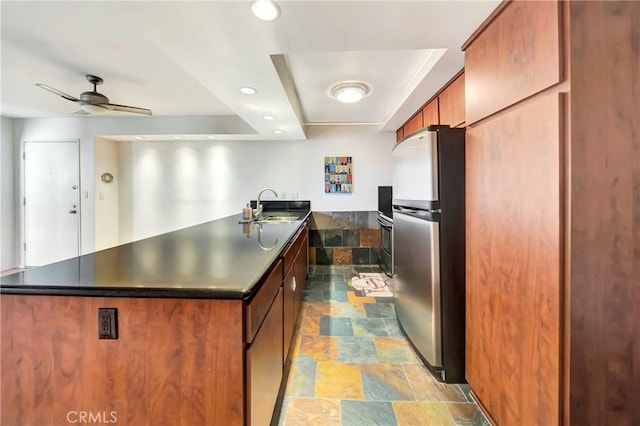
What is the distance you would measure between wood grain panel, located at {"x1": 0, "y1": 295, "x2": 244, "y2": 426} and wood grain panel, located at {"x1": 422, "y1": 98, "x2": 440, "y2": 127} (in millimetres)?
2549

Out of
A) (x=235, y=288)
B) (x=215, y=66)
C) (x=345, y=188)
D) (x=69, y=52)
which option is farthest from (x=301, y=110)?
(x=235, y=288)

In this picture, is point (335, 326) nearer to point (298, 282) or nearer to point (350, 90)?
point (298, 282)

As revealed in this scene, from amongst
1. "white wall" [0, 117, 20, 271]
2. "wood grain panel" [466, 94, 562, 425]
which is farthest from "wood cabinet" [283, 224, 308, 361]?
"white wall" [0, 117, 20, 271]

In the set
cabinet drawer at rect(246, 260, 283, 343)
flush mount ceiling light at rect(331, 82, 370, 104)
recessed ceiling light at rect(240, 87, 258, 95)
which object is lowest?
cabinet drawer at rect(246, 260, 283, 343)

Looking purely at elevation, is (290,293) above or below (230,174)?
below

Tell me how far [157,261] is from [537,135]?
1.67 meters

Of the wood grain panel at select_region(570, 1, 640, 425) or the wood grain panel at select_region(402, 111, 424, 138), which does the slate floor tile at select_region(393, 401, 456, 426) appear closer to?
the wood grain panel at select_region(570, 1, 640, 425)

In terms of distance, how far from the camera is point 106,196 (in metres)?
4.28

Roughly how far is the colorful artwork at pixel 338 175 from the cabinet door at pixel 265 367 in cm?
308

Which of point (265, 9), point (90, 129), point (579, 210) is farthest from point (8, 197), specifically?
point (579, 210)

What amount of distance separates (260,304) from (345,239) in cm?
343

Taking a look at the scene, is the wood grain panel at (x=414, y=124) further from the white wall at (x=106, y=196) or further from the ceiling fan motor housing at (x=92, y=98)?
the white wall at (x=106, y=196)

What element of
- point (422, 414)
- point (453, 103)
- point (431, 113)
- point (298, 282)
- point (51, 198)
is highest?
point (431, 113)

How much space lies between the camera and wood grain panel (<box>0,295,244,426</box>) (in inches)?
33.8
